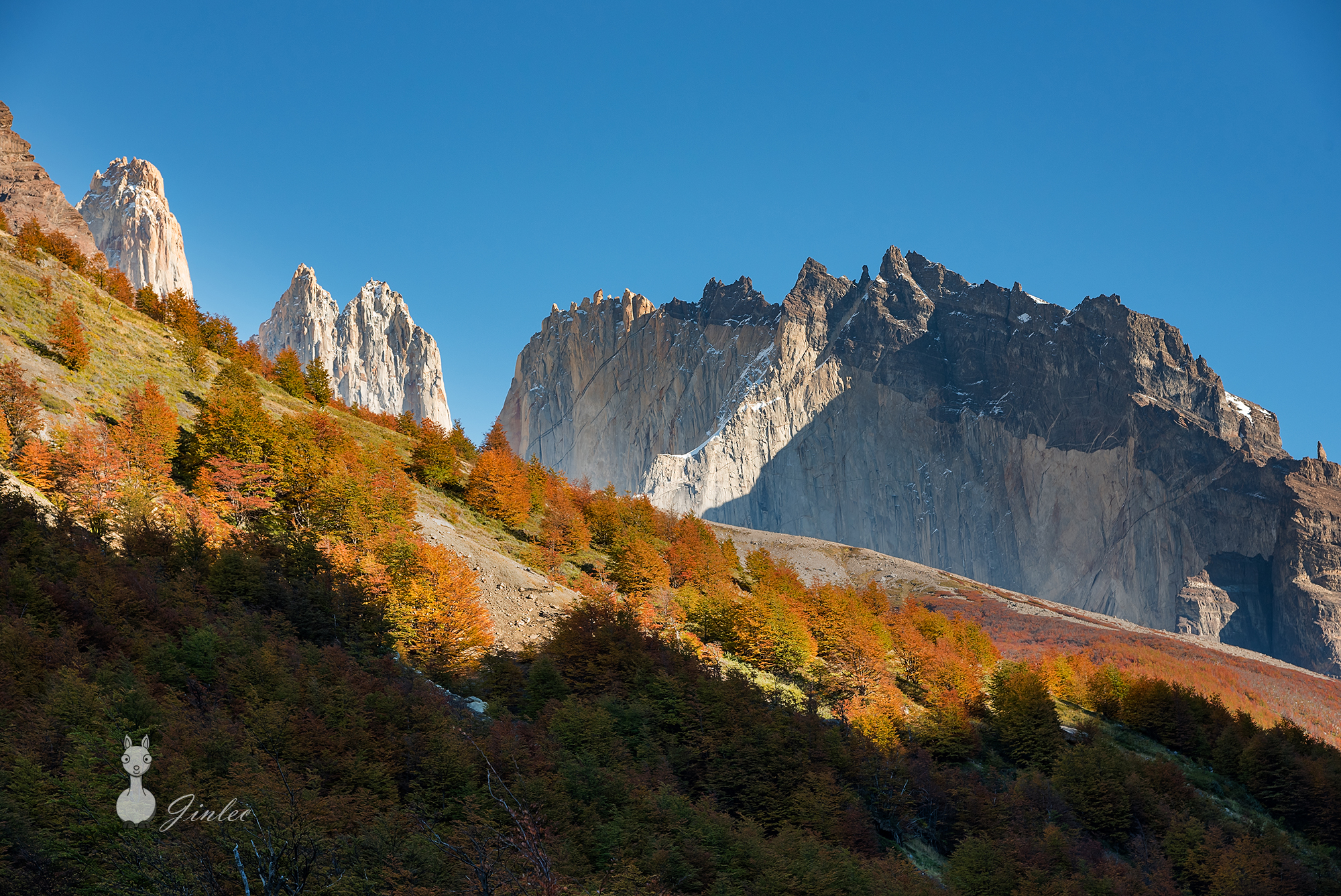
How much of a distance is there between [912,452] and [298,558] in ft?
562

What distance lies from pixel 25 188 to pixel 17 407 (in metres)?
93.9

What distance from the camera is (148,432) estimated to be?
34562 millimetres

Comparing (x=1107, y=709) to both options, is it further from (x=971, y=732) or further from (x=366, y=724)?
(x=366, y=724)

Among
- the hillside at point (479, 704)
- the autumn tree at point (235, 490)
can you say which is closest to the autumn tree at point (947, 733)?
the hillside at point (479, 704)

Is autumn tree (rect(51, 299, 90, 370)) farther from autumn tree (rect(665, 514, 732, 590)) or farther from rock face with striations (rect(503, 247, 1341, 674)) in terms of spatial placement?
rock face with striations (rect(503, 247, 1341, 674))

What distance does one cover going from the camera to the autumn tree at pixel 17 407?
100ft

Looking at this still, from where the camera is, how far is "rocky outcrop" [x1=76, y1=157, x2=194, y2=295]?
154m

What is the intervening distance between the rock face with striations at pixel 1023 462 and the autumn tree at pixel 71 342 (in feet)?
463

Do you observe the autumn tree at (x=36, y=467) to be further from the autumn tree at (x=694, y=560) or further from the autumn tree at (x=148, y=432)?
the autumn tree at (x=694, y=560)

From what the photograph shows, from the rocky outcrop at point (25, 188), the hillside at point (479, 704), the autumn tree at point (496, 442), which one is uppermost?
the rocky outcrop at point (25, 188)

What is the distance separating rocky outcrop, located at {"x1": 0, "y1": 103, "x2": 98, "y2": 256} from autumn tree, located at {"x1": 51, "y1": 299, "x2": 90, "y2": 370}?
73057mm

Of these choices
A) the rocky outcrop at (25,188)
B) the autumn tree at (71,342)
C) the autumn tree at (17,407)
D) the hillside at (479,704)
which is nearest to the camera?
the hillside at (479,704)
